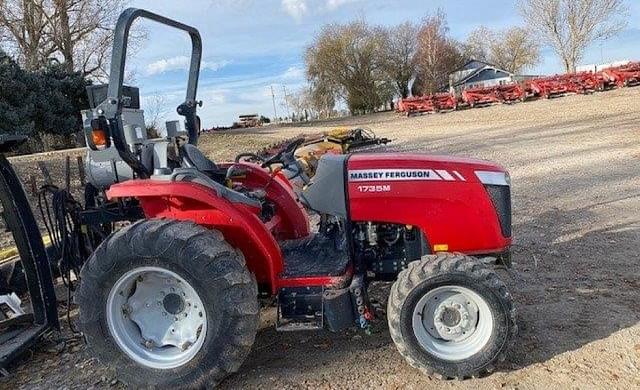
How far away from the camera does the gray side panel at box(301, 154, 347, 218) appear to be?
10.8ft

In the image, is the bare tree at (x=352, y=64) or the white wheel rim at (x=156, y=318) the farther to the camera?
the bare tree at (x=352, y=64)

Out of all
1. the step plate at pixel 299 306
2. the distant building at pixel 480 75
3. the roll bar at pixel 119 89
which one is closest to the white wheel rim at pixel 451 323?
the step plate at pixel 299 306

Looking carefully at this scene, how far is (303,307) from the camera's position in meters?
3.23

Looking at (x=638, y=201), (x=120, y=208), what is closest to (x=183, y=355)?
(x=120, y=208)

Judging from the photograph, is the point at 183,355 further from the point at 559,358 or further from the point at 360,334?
the point at 559,358

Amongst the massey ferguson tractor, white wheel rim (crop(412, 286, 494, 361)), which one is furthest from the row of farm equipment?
white wheel rim (crop(412, 286, 494, 361))

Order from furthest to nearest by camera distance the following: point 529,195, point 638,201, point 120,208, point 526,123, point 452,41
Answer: point 452,41 < point 526,123 < point 529,195 < point 638,201 < point 120,208

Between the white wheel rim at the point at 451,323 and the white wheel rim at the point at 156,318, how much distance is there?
1.22 metres

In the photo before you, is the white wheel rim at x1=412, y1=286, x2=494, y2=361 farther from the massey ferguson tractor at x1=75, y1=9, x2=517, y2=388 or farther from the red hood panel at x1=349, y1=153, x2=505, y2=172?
the red hood panel at x1=349, y1=153, x2=505, y2=172

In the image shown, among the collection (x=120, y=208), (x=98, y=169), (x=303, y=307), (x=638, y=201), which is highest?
(x=98, y=169)

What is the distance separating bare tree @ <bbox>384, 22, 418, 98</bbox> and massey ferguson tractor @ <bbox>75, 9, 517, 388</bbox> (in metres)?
47.9

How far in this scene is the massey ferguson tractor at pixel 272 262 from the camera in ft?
9.69

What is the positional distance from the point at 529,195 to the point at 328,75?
139ft

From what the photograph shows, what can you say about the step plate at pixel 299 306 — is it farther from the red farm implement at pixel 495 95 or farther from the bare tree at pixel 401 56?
the bare tree at pixel 401 56
